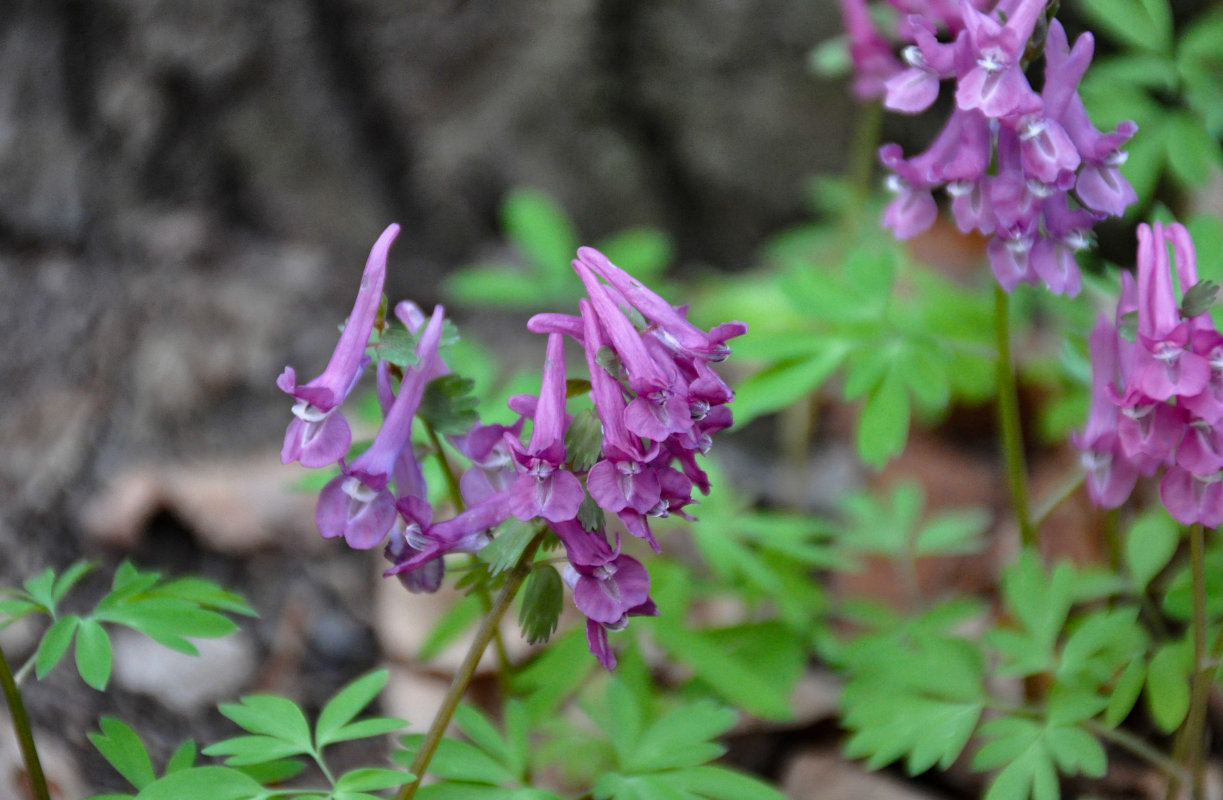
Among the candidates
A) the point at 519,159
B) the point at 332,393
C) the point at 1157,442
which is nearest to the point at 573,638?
the point at 332,393

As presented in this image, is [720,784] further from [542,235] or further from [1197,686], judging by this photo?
[542,235]

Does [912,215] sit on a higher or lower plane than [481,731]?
higher

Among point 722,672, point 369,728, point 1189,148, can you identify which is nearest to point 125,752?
point 369,728

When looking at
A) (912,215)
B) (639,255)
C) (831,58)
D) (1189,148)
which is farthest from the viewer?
(639,255)

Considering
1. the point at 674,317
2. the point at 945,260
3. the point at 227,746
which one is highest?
the point at 674,317

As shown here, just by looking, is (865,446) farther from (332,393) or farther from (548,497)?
(332,393)

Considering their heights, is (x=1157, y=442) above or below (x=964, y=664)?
above

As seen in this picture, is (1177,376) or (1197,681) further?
(1197,681)

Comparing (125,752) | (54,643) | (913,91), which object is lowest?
(125,752)

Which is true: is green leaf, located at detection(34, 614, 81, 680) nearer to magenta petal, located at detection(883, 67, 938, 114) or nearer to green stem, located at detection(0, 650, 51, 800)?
green stem, located at detection(0, 650, 51, 800)

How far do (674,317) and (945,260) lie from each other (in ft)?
12.0

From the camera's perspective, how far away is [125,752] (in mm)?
1851

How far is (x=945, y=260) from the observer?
195 inches

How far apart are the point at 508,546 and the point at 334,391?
42 cm
